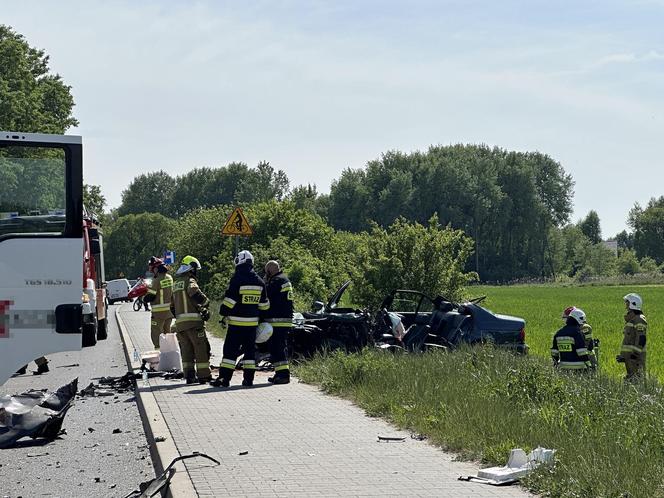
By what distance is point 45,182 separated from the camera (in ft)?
30.1

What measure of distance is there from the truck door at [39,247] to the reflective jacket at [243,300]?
5.60 m

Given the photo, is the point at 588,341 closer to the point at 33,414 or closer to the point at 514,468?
the point at 514,468

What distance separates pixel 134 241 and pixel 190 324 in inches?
4526

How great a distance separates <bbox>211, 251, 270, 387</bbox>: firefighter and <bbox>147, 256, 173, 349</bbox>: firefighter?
14.9 ft

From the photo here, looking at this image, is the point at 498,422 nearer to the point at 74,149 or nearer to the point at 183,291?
the point at 74,149

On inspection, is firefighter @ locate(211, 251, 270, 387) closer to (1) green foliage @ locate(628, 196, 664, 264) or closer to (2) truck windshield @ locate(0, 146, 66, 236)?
(2) truck windshield @ locate(0, 146, 66, 236)

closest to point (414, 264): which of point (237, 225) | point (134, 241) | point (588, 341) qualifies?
point (237, 225)

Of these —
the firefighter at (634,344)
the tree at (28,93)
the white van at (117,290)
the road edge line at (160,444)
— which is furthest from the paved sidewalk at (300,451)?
the white van at (117,290)

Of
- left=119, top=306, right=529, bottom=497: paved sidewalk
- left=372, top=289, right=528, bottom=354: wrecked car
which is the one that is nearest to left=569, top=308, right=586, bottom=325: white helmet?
left=372, top=289, right=528, bottom=354: wrecked car

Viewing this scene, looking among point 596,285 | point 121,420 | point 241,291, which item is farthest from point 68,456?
point 596,285

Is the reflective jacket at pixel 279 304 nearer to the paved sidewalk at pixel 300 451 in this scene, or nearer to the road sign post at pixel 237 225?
the paved sidewalk at pixel 300 451

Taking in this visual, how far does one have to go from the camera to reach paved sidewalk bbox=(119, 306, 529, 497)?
7.46 meters

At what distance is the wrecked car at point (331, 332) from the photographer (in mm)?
16328

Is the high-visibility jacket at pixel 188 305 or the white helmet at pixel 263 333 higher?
→ the high-visibility jacket at pixel 188 305
